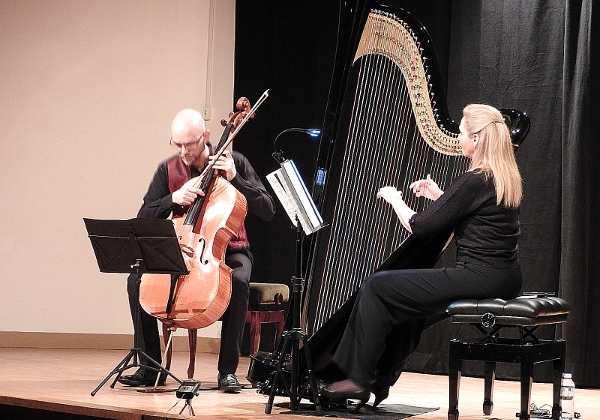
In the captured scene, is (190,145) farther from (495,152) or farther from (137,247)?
(495,152)

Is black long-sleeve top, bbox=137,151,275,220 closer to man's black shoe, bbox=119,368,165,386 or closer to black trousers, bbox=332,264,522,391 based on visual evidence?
man's black shoe, bbox=119,368,165,386

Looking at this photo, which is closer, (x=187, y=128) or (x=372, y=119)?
(x=372, y=119)

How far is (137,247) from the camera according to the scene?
374 cm

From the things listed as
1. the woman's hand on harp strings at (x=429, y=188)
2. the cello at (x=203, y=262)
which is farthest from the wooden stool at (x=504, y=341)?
the cello at (x=203, y=262)

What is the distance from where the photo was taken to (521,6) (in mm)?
5246

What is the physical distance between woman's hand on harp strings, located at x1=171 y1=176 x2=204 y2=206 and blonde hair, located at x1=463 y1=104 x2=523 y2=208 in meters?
1.28

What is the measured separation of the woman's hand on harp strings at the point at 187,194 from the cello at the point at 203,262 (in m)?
0.02

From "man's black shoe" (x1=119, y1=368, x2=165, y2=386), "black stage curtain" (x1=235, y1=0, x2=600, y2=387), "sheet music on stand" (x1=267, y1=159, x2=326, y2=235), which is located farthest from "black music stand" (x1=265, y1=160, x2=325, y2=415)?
"black stage curtain" (x1=235, y1=0, x2=600, y2=387)

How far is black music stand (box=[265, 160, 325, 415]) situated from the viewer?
3271 millimetres

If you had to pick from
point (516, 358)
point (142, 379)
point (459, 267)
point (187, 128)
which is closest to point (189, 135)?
point (187, 128)

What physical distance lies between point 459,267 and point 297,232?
0.66 m

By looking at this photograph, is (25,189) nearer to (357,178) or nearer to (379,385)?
(357,178)

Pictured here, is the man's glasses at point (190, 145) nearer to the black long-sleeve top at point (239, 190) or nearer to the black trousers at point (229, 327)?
the black long-sleeve top at point (239, 190)

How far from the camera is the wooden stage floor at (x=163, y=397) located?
11.4 feet
